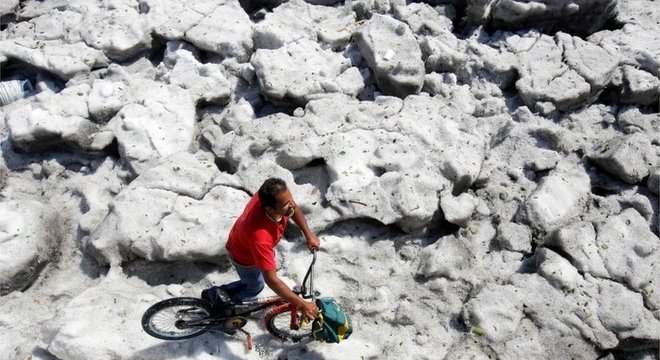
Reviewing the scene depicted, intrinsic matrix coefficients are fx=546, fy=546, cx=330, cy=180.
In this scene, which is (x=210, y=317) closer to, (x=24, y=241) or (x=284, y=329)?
(x=284, y=329)

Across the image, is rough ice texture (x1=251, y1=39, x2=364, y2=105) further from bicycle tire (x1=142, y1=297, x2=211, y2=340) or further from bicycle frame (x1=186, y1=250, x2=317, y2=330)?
bicycle tire (x1=142, y1=297, x2=211, y2=340)

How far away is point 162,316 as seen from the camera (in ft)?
15.5

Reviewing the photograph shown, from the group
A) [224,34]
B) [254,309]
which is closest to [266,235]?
[254,309]

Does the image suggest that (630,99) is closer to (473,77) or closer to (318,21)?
(473,77)

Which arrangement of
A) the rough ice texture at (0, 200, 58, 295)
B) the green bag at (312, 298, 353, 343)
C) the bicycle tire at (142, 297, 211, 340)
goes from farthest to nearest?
the rough ice texture at (0, 200, 58, 295), the bicycle tire at (142, 297, 211, 340), the green bag at (312, 298, 353, 343)

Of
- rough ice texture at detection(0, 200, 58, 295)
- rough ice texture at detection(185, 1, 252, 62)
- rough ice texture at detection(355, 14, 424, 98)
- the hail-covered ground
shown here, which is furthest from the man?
rough ice texture at detection(185, 1, 252, 62)

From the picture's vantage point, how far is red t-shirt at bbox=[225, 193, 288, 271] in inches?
153

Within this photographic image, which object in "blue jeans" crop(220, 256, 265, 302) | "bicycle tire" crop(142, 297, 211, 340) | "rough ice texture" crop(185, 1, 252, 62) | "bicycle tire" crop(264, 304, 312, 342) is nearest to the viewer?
"blue jeans" crop(220, 256, 265, 302)

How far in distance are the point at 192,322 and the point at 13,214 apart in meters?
2.31

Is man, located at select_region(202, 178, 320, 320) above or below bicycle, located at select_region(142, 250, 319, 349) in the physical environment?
above

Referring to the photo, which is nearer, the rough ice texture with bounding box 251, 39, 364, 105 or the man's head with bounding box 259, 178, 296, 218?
the man's head with bounding box 259, 178, 296, 218

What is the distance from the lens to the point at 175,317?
15.6 feet

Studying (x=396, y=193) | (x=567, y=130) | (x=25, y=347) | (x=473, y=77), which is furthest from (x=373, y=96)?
(x=25, y=347)

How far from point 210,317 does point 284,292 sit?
3.50 ft
